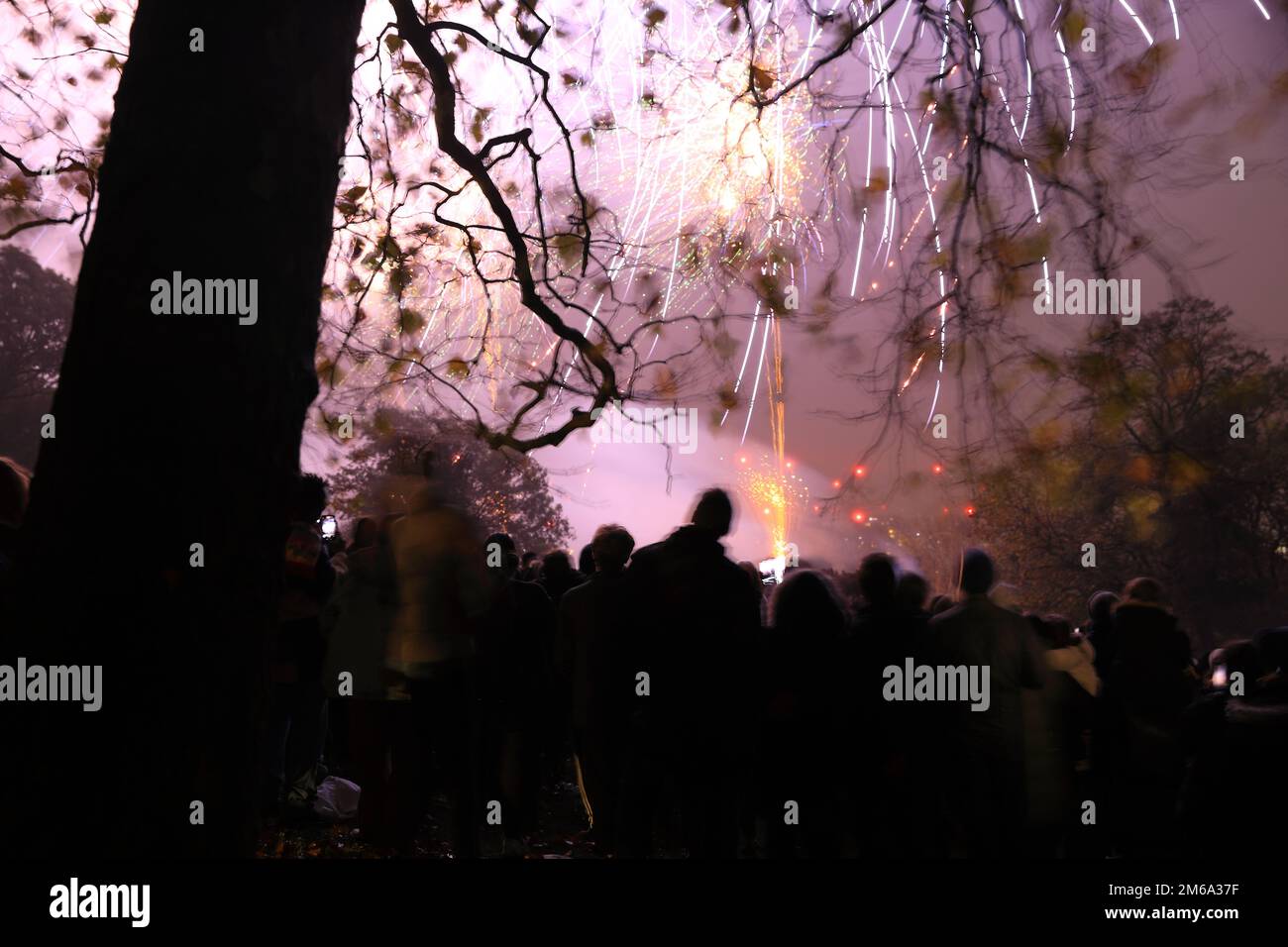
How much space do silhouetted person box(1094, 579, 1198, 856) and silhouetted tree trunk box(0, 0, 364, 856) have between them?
4.75m

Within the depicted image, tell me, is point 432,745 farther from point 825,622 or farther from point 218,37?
point 218,37

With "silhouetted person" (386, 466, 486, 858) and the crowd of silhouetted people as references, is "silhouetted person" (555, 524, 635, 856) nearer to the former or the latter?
the crowd of silhouetted people

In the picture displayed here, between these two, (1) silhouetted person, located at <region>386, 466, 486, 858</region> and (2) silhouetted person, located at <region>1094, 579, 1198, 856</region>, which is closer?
(1) silhouetted person, located at <region>386, 466, 486, 858</region>

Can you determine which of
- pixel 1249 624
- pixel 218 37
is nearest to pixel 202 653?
pixel 218 37

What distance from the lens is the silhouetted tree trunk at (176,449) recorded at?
248 cm

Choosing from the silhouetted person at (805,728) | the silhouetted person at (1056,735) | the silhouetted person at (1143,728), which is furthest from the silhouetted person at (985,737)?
the silhouetted person at (1143,728)

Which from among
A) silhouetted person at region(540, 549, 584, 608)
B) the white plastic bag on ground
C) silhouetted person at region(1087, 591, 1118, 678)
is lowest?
the white plastic bag on ground

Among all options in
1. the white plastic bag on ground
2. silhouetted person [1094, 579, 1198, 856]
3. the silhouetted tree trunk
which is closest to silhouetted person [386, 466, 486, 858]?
the white plastic bag on ground

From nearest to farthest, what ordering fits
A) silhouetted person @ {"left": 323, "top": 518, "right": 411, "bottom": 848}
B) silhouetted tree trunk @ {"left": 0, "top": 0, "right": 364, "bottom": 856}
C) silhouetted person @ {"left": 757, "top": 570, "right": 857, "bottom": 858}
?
silhouetted tree trunk @ {"left": 0, "top": 0, "right": 364, "bottom": 856} < silhouetted person @ {"left": 757, "top": 570, "right": 857, "bottom": 858} < silhouetted person @ {"left": 323, "top": 518, "right": 411, "bottom": 848}

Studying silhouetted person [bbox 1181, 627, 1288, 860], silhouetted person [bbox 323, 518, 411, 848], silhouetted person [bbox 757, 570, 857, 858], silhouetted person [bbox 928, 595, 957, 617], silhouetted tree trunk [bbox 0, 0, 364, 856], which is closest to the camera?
silhouetted tree trunk [bbox 0, 0, 364, 856]

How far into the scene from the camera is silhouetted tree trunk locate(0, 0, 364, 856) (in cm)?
248

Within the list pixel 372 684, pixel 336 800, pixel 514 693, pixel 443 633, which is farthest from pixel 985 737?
pixel 336 800

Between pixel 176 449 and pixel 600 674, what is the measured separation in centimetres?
343
